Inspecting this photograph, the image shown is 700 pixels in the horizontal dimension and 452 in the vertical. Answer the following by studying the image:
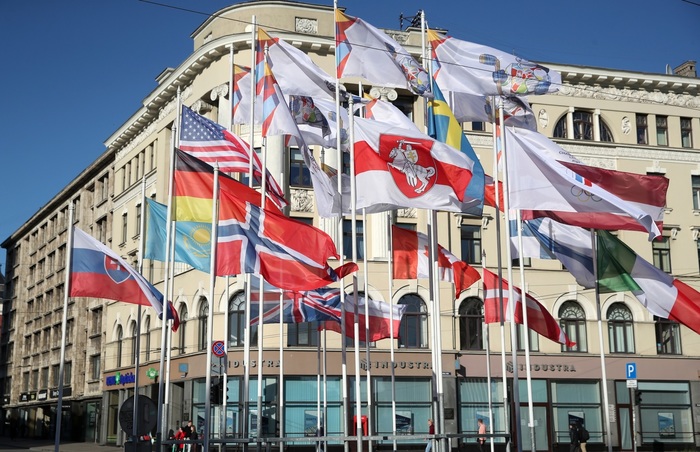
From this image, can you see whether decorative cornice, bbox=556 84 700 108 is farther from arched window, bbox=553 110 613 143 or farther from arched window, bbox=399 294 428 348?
arched window, bbox=399 294 428 348

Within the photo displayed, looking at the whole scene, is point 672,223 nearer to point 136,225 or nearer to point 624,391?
point 624,391

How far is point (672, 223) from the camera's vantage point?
157 ft

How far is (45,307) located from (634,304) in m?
49.6

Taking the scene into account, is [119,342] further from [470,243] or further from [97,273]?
[97,273]

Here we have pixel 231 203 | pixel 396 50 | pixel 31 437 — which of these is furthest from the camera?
pixel 31 437

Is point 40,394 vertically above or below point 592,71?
below

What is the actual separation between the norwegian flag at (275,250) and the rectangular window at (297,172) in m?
23.1

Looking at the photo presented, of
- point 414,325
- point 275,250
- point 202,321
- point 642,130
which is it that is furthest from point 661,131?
point 275,250

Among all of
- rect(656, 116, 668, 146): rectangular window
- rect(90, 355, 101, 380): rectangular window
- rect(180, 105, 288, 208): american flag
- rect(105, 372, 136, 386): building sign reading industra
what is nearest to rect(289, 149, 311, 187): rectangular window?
rect(105, 372, 136, 386): building sign reading industra

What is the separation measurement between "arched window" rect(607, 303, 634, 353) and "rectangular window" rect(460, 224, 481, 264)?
735 centimetres

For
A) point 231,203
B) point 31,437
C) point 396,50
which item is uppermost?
point 396,50

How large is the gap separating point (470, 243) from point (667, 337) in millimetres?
11301

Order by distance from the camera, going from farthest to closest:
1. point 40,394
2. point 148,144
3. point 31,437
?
point 31,437 → point 40,394 → point 148,144

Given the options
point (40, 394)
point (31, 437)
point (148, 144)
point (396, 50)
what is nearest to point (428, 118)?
point (396, 50)
